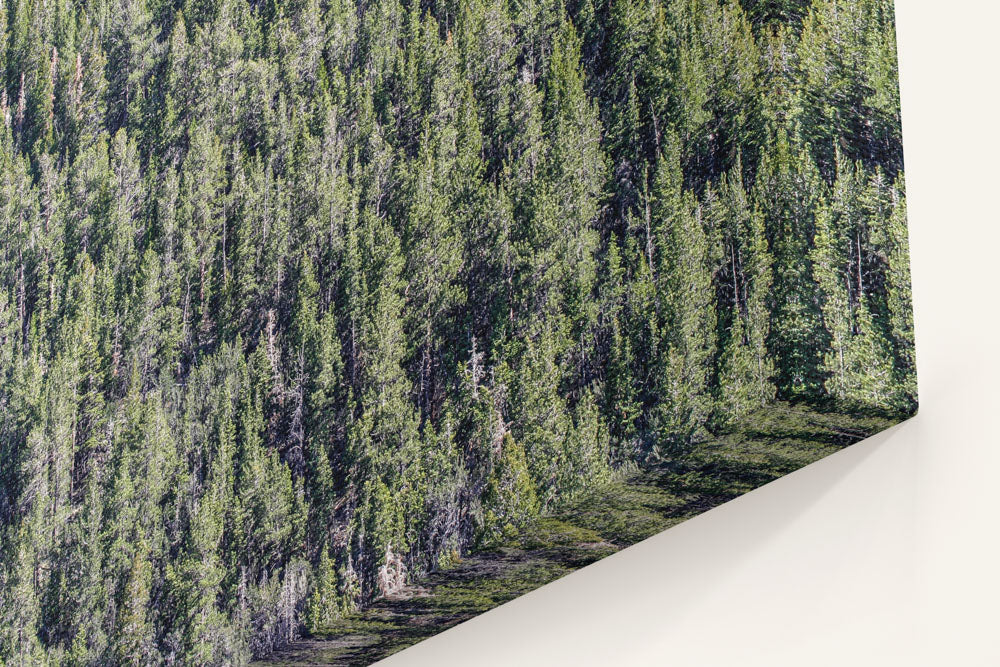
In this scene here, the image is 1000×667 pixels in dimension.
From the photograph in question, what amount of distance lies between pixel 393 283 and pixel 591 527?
931mm

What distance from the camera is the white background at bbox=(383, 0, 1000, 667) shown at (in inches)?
127

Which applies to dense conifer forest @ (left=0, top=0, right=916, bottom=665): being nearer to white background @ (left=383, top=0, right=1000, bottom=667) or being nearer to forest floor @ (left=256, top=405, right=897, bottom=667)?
forest floor @ (left=256, top=405, right=897, bottom=667)

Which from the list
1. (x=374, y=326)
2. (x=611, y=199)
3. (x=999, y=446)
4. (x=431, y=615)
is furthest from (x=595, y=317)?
(x=999, y=446)

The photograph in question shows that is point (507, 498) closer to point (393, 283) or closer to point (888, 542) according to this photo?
point (393, 283)

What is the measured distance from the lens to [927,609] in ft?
10.6

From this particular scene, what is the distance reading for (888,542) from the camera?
129 inches

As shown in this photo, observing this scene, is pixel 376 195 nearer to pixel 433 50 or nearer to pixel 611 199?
pixel 433 50

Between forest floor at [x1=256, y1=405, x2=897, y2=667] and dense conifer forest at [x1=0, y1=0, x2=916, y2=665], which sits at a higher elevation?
dense conifer forest at [x1=0, y1=0, x2=916, y2=665]

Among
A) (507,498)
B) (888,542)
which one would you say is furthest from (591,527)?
(888,542)

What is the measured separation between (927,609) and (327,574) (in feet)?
5.67

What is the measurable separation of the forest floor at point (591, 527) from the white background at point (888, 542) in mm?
72

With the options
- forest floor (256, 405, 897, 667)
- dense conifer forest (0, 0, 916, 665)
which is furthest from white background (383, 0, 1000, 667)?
dense conifer forest (0, 0, 916, 665)

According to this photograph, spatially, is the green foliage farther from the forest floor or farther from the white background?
the white background

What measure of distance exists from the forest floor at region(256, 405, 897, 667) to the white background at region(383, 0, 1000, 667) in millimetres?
72
